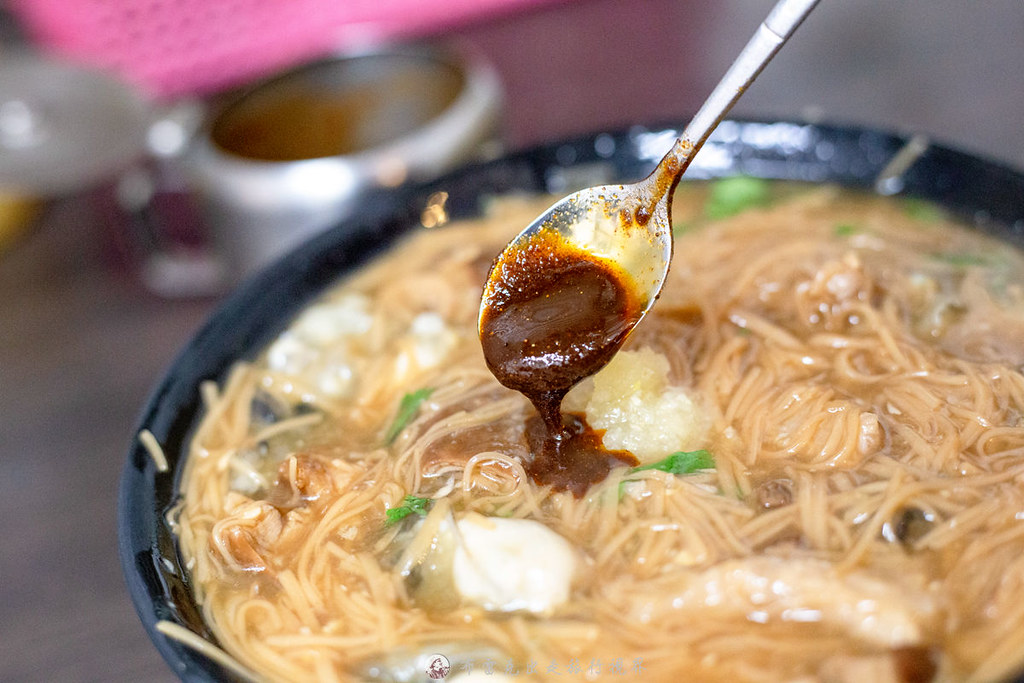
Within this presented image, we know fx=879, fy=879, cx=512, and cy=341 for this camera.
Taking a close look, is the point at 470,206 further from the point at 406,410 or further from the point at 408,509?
the point at 408,509

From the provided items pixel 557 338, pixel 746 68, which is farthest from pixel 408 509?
pixel 746 68

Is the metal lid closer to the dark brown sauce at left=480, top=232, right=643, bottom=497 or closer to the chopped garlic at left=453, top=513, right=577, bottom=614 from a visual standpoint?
the dark brown sauce at left=480, top=232, right=643, bottom=497

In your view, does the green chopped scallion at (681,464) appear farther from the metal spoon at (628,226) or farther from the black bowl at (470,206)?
the black bowl at (470,206)

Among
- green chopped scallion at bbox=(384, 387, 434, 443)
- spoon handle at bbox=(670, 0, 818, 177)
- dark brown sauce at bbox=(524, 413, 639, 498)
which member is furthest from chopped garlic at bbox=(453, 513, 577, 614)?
spoon handle at bbox=(670, 0, 818, 177)

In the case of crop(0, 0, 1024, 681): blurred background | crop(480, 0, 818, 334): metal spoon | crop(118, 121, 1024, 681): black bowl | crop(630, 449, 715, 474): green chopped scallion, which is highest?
crop(480, 0, 818, 334): metal spoon

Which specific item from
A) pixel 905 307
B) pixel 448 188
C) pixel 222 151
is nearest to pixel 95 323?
pixel 222 151
